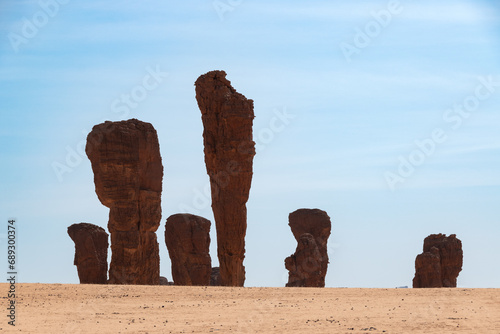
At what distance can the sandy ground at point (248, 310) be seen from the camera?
697 inches

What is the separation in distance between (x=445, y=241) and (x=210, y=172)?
71.2ft

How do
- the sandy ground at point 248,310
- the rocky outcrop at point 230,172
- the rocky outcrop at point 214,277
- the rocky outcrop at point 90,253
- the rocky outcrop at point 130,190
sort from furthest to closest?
1. the rocky outcrop at point 214,277
2. the rocky outcrop at point 90,253
3. the rocky outcrop at point 130,190
4. the rocky outcrop at point 230,172
5. the sandy ground at point 248,310

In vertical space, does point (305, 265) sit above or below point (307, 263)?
below

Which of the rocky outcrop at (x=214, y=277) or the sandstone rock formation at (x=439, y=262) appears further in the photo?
the rocky outcrop at (x=214, y=277)

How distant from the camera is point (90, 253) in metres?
43.1

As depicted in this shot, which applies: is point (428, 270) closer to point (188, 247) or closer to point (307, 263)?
point (307, 263)

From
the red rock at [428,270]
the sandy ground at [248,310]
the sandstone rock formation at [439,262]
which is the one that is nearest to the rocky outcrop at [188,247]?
the red rock at [428,270]

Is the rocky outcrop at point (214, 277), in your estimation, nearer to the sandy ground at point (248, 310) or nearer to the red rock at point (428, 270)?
the red rock at point (428, 270)

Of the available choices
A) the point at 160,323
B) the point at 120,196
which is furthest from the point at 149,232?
the point at 160,323

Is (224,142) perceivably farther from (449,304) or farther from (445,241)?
(445,241)

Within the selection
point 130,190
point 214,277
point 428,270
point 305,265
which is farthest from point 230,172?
point 214,277

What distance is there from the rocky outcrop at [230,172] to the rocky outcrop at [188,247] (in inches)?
514

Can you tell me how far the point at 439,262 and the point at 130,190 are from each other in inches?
875

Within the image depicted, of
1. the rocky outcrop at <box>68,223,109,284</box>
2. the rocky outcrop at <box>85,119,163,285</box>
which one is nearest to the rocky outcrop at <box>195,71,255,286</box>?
the rocky outcrop at <box>85,119,163,285</box>
